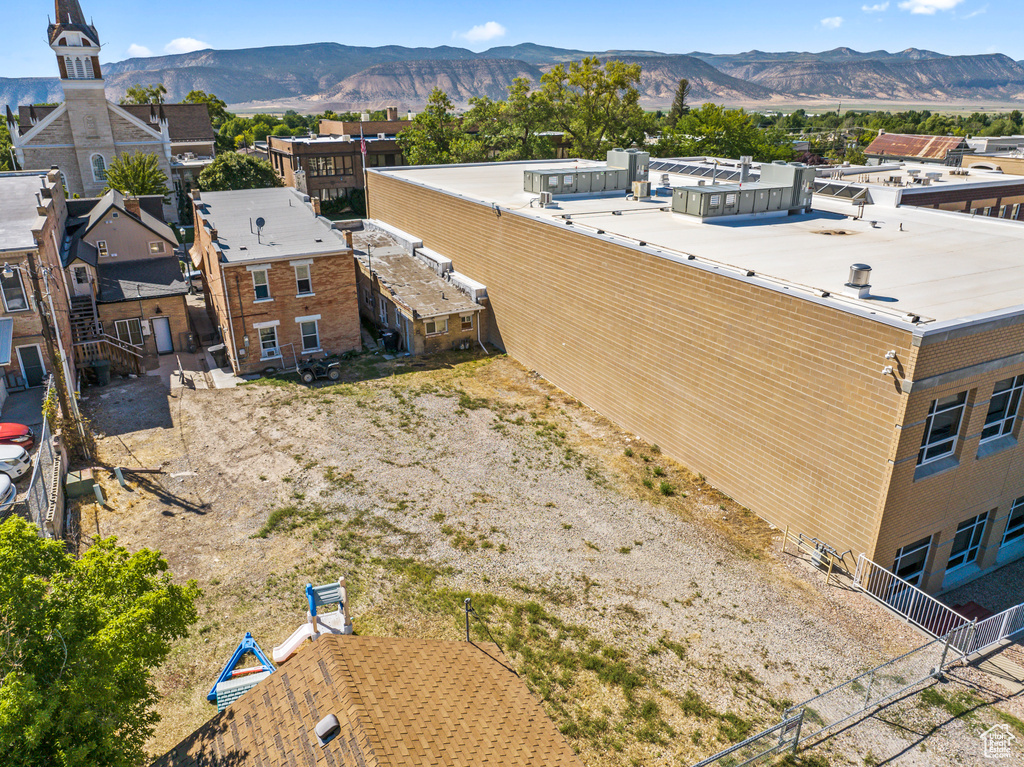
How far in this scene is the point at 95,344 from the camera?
33.1 metres

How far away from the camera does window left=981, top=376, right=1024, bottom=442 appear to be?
19.7 meters

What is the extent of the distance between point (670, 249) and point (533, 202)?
1311 centimetres

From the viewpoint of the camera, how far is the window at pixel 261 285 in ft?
108

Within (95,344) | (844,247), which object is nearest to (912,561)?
(844,247)

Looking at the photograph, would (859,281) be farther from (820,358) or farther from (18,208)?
(18,208)

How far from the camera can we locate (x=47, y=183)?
39656mm

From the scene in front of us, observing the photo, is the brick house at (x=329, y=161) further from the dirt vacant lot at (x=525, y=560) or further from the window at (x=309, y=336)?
the dirt vacant lot at (x=525, y=560)

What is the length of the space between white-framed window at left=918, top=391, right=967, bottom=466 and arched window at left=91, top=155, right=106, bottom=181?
75748mm

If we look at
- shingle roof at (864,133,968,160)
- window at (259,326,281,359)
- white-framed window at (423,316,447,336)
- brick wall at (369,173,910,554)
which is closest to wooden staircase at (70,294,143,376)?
window at (259,326,281,359)

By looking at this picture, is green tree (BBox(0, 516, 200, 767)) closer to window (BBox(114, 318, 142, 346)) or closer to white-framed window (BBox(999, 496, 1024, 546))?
white-framed window (BBox(999, 496, 1024, 546))

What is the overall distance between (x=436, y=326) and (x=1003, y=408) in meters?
25.4

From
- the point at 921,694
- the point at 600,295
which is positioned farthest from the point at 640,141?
the point at 921,694

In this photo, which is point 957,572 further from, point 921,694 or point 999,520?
point 921,694

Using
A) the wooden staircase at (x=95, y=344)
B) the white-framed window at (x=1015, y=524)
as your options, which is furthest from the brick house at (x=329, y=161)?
the white-framed window at (x=1015, y=524)
